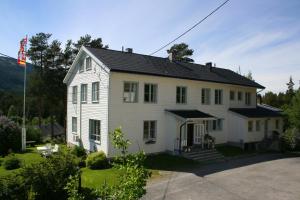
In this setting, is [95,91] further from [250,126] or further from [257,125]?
[257,125]

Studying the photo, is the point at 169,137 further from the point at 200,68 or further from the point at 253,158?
the point at 200,68

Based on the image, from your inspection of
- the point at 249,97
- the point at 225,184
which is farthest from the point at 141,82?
the point at 249,97

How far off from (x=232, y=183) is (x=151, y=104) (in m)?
10.3

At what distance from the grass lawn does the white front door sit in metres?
2.37

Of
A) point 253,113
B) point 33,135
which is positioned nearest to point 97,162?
point 33,135

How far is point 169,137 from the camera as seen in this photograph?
84.2 feet

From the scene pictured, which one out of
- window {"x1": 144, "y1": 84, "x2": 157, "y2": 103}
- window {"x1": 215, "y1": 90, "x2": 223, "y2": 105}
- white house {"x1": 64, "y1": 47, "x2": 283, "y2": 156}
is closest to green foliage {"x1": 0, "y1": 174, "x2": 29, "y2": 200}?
white house {"x1": 64, "y1": 47, "x2": 283, "y2": 156}

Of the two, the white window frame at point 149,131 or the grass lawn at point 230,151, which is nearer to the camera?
the white window frame at point 149,131

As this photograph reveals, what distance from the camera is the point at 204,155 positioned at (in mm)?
24859

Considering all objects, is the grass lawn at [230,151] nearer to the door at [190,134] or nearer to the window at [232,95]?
the door at [190,134]

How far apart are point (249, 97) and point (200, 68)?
8711 mm

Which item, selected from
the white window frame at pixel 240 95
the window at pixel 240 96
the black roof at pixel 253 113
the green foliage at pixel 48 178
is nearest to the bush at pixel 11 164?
the green foliage at pixel 48 178

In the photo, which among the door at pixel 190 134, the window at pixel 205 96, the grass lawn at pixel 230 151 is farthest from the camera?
the window at pixel 205 96

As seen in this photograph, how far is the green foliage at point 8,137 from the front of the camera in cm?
2886
